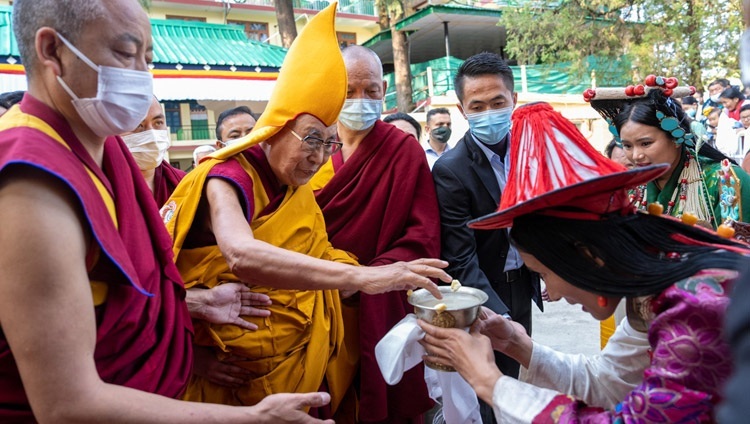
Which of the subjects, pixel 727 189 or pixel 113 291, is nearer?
pixel 113 291

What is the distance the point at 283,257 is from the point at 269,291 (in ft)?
0.94

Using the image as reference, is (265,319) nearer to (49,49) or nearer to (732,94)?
(49,49)

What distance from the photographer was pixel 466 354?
1.65 metres

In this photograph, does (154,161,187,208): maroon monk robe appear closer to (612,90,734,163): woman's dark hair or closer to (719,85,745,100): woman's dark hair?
(612,90,734,163): woman's dark hair

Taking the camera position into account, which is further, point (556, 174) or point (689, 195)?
point (689, 195)

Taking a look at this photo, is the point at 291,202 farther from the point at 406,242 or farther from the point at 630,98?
the point at 630,98

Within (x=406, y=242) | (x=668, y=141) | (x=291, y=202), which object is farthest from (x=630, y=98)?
(x=291, y=202)

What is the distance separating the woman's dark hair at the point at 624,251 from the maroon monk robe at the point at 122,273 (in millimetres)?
987

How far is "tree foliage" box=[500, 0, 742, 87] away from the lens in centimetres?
1084

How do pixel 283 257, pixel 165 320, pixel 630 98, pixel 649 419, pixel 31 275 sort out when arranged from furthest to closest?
1. pixel 630 98
2. pixel 283 257
3. pixel 165 320
4. pixel 649 419
5. pixel 31 275

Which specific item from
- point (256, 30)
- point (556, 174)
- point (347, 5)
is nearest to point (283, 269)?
point (556, 174)

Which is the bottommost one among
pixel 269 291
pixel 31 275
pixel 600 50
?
pixel 269 291

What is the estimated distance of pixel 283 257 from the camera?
1.74 metres

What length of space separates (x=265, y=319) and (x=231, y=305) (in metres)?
0.13
